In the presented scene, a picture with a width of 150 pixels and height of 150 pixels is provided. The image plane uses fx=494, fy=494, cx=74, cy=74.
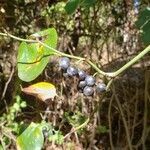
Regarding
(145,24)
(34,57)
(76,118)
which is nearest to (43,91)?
(34,57)

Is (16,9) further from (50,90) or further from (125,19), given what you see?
(50,90)

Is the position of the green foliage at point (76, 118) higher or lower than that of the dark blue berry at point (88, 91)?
lower

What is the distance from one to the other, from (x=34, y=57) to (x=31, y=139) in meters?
0.16

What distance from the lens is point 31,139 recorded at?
0.97 meters

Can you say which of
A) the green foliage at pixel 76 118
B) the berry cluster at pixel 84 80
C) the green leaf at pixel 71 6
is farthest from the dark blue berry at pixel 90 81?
the green foliage at pixel 76 118

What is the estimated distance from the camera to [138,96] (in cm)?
259

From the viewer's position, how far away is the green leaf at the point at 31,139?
0.95 meters

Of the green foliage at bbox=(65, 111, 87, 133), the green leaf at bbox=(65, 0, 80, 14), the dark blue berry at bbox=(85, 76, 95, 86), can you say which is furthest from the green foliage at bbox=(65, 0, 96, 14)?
the green foliage at bbox=(65, 111, 87, 133)

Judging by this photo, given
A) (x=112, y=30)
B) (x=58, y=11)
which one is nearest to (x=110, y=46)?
(x=112, y=30)

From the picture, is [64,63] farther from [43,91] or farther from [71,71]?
[43,91]

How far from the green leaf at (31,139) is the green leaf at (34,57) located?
4.1 inches

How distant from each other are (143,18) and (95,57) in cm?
123

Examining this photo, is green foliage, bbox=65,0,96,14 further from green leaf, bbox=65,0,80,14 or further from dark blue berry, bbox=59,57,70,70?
dark blue berry, bbox=59,57,70,70

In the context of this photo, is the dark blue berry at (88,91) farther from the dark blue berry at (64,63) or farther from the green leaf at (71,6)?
the green leaf at (71,6)
